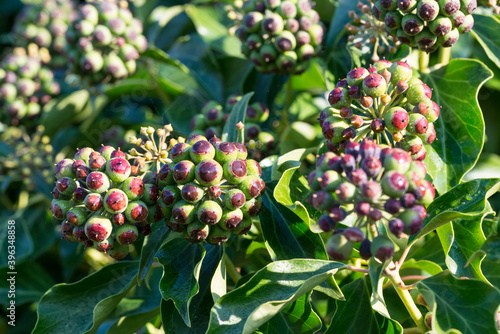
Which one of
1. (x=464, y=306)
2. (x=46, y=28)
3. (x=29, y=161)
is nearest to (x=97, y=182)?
(x=464, y=306)

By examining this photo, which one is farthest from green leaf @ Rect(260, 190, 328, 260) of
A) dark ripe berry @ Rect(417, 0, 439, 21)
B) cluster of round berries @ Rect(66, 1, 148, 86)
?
cluster of round berries @ Rect(66, 1, 148, 86)

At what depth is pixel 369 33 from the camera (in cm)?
260

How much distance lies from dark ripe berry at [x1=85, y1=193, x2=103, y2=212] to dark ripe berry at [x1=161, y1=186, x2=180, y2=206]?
0.80ft

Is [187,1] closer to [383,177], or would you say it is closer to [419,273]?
[419,273]

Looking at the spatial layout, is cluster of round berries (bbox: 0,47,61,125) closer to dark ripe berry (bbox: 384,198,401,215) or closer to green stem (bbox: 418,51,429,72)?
green stem (bbox: 418,51,429,72)

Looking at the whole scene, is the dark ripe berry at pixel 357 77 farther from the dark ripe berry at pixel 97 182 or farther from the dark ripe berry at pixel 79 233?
the dark ripe berry at pixel 79 233

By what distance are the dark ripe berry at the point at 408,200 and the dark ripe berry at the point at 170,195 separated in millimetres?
839

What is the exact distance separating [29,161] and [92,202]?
1.78 m

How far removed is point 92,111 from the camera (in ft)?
13.2

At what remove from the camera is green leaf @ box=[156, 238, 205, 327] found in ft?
6.90

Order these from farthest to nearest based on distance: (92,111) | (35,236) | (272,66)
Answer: (92,111) → (35,236) → (272,66)

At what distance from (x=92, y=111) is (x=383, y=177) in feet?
9.31

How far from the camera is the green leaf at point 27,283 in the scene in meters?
3.24

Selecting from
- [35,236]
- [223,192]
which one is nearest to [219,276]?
[223,192]
